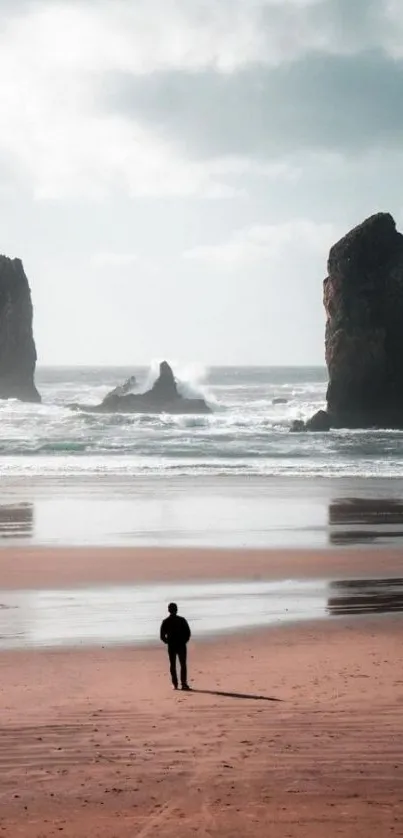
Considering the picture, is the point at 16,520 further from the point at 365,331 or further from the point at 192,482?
the point at 365,331

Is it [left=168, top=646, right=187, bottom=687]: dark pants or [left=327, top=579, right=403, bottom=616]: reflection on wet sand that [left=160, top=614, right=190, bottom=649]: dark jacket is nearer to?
[left=168, top=646, right=187, bottom=687]: dark pants

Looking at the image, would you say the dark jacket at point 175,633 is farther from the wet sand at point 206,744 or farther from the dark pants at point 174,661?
the wet sand at point 206,744

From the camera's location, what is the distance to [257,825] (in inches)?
320

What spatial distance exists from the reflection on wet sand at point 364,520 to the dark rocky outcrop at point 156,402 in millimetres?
49626

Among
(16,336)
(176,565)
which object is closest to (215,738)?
(176,565)

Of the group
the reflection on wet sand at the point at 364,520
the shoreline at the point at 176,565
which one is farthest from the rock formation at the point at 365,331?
the shoreline at the point at 176,565

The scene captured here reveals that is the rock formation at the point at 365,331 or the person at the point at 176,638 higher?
the rock formation at the point at 365,331

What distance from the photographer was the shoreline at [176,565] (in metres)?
20.0

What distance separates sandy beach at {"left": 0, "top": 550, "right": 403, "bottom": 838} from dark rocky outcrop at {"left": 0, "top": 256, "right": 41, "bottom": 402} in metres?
85.6

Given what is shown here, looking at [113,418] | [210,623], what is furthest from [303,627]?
[113,418]

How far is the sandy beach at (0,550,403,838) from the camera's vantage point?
8359mm

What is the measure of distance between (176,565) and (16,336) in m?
81.7

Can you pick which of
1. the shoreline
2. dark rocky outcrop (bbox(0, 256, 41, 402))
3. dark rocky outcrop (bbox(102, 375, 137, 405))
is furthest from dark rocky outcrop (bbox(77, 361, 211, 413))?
the shoreline

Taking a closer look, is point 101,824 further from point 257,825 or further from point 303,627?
point 303,627
